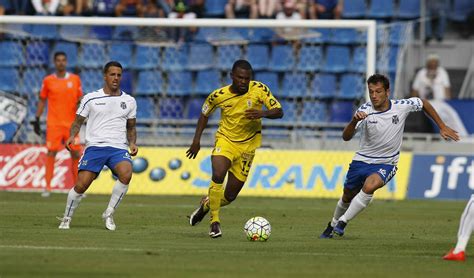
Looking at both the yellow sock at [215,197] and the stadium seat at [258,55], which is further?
the stadium seat at [258,55]

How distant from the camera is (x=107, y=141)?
48.4 feet

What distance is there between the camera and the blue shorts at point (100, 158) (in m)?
14.6

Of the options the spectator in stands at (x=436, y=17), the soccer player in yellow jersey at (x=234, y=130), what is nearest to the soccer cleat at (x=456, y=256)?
the soccer player in yellow jersey at (x=234, y=130)

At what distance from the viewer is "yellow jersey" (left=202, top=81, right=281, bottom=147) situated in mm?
14297

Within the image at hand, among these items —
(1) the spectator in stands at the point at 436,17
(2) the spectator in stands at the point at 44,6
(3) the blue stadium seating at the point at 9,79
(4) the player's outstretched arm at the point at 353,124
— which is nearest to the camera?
(4) the player's outstretched arm at the point at 353,124

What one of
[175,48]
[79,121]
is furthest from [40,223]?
[175,48]

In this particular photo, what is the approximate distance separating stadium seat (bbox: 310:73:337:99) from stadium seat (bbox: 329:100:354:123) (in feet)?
0.88

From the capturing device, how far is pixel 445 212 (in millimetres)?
20000

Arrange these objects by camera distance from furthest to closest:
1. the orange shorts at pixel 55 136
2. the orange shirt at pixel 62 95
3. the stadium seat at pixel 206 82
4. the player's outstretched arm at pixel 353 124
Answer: the stadium seat at pixel 206 82 → the orange shorts at pixel 55 136 → the orange shirt at pixel 62 95 → the player's outstretched arm at pixel 353 124

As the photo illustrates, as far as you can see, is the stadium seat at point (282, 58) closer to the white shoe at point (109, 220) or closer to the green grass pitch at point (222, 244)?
the green grass pitch at point (222, 244)

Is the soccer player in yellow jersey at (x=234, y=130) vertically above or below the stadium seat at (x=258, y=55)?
above

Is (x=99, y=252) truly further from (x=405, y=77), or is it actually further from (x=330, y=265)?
(x=405, y=77)

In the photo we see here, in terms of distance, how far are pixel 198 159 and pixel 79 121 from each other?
893cm

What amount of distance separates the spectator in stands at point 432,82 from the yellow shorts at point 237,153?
12.7 m
